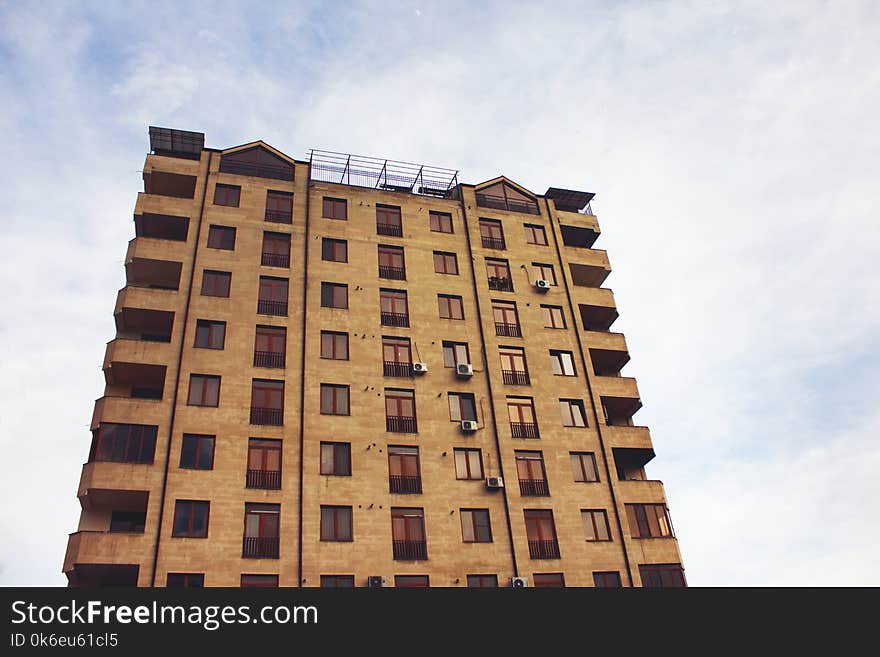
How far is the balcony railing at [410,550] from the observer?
33312 millimetres

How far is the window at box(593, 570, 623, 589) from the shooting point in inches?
1382

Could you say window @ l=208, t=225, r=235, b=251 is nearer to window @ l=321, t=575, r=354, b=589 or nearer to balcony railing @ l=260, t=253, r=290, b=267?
balcony railing @ l=260, t=253, r=290, b=267

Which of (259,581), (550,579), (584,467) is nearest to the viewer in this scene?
(259,581)

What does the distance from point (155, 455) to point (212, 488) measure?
10.2 feet

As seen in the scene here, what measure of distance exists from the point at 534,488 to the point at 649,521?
267 inches

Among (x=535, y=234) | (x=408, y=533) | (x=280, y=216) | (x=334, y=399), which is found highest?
(x=535, y=234)

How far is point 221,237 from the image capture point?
41.1 metres

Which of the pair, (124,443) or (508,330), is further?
(508,330)

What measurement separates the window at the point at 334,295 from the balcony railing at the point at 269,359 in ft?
13.8

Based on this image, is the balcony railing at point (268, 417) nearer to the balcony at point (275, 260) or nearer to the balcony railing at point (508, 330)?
the balcony at point (275, 260)

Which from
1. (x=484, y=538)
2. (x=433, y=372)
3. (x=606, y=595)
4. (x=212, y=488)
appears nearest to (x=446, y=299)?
(x=433, y=372)

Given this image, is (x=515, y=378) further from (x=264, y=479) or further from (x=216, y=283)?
(x=216, y=283)

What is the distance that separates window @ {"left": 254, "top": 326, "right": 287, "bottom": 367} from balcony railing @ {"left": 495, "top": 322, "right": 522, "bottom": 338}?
12.5 meters

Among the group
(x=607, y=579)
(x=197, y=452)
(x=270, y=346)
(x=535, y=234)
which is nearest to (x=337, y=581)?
(x=197, y=452)
